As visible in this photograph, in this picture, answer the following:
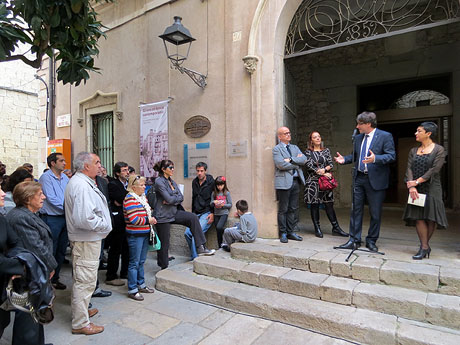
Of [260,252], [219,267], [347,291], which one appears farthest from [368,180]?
[219,267]

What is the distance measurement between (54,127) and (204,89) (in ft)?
18.0

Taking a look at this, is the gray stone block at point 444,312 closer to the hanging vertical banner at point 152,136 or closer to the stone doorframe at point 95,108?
the hanging vertical banner at point 152,136

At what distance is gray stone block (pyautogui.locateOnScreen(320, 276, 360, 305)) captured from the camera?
335cm

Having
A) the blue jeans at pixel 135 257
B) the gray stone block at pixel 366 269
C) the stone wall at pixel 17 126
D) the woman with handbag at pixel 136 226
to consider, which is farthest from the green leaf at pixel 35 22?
the stone wall at pixel 17 126

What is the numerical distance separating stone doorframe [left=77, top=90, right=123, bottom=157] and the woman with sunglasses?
3.20 meters

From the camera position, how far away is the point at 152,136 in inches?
262

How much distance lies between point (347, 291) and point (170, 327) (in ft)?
6.47

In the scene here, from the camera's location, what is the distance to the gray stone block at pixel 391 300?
9.92 ft

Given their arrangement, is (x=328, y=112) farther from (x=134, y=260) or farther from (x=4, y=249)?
(x=4, y=249)

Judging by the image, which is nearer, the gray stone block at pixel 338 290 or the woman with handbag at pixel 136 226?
the gray stone block at pixel 338 290

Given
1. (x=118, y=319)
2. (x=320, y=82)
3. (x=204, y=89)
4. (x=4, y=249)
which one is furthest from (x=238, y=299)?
(x=320, y=82)

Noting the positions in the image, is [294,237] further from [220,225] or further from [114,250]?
[114,250]

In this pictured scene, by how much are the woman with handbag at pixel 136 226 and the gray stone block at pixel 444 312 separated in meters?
3.20

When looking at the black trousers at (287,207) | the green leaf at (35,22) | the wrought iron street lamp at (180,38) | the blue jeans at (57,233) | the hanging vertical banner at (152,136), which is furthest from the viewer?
the hanging vertical banner at (152,136)
